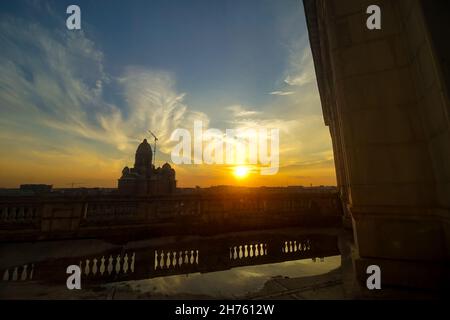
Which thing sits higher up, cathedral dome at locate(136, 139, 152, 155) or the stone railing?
cathedral dome at locate(136, 139, 152, 155)

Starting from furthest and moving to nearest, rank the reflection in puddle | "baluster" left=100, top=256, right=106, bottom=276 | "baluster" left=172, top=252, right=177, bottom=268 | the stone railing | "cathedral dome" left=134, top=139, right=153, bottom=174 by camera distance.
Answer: "cathedral dome" left=134, top=139, right=153, bottom=174
the stone railing
"baluster" left=172, top=252, right=177, bottom=268
"baluster" left=100, top=256, right=106, bottom=276
the reflection in puddle

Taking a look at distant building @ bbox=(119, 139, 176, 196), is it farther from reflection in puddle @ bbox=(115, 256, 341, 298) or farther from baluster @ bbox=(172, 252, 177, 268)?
reflection in puddle @ bbox=(115, 256, 341, 298)

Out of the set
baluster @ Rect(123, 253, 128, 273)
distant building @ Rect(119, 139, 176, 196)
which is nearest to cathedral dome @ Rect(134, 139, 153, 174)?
distant building @ Rect(119, 139, 176, 196)

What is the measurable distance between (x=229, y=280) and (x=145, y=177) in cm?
3704

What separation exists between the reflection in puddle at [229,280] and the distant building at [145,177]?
32660mm

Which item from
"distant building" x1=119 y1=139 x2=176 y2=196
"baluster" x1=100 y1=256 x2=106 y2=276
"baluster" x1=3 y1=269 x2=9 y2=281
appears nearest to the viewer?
"baluster" x1=3 y1=269 x2=9 y2=281

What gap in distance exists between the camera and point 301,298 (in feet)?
9.12

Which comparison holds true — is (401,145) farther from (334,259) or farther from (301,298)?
(334,259)

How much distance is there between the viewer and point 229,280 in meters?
3.78

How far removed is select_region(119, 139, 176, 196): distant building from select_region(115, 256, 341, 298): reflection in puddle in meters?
32.7

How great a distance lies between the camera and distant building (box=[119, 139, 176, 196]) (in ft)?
117

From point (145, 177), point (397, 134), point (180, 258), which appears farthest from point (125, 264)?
point (145, 177)
